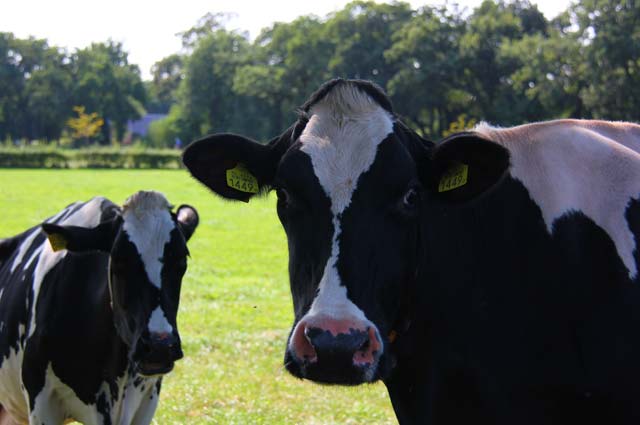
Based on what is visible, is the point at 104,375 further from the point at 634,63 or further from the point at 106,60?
the point at 106,60

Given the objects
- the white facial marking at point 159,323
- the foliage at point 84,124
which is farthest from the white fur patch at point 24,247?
the foliage at point 84,124

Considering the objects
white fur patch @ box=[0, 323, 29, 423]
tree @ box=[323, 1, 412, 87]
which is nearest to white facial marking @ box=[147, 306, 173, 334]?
white fur patch @ box=[0, 323, 29, 423]

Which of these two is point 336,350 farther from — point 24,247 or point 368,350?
point 24,247

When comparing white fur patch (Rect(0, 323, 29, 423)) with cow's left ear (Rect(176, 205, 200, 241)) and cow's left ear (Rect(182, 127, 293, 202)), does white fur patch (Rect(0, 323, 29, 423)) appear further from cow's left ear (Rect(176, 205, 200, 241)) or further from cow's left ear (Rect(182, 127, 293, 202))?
cow's left ear (Rect(182, 127, 293, 202))

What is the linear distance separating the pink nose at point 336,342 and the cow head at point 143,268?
2.25m

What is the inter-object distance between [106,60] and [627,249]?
111 meters

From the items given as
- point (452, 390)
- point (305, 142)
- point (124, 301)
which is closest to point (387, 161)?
point (305, 142)

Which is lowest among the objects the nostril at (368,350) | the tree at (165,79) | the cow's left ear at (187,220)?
the tree at (165,79)

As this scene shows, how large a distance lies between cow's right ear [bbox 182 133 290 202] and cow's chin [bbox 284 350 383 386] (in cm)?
109

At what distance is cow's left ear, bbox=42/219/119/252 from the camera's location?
5090mm

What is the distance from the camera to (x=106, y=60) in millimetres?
107812

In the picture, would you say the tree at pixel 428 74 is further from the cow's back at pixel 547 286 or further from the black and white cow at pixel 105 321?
the cow's back at pixel 547 286

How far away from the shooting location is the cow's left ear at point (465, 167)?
3287 mm

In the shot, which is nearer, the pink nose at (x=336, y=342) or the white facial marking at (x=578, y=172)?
the pink nose at (x=336, y=342)
